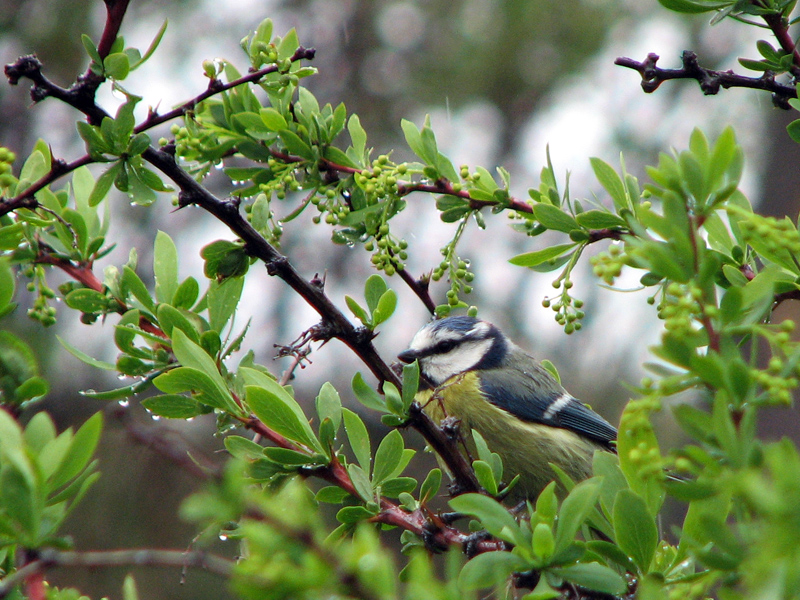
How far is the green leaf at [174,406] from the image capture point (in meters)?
1.13

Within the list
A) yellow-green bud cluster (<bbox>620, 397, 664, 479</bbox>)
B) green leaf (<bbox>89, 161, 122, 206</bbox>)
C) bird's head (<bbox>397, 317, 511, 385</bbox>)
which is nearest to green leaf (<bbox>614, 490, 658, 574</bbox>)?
yellow-green bud cluster (<bbox>620, 397, 664, 479</bbox>)

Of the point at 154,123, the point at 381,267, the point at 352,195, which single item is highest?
the point at 154,123

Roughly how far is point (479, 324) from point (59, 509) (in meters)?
2.29

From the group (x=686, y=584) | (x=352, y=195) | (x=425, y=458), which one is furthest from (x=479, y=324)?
(x=425, y=458)

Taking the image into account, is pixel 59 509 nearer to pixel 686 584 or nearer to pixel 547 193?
pixel 686 584

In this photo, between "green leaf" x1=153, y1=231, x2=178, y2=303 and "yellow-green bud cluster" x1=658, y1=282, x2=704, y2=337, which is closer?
"yellow-green bud cluster" x1=658, y1=282, x2=704, y2=337

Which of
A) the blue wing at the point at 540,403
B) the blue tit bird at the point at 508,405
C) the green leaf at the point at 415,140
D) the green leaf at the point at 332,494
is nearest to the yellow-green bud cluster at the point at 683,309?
the green leaf at the point at 332,494

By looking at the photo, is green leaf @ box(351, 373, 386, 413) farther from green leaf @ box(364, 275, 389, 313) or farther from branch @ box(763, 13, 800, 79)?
branch @ box(763, 13, 800, 79)

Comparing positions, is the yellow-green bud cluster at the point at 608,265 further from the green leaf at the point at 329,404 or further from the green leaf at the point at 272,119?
the green leaf at the point at 272,119

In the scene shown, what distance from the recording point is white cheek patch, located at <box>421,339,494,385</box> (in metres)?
2.79

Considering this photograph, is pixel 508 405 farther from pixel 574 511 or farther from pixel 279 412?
pixel 574 511

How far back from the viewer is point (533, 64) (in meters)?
6.64

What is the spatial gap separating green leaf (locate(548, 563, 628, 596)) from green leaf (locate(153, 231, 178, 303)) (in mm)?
805

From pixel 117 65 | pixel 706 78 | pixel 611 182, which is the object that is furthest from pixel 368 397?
pixel 706 78
